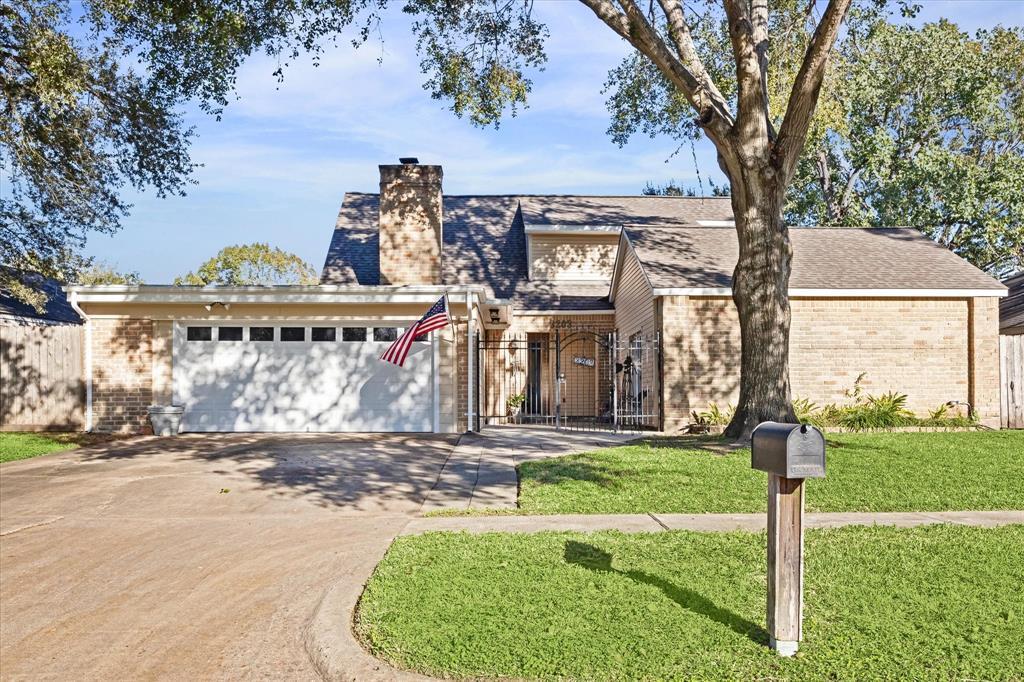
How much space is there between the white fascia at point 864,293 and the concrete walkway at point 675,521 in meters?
10.1

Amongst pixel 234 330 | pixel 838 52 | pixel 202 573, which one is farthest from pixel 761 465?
pixel 234 330

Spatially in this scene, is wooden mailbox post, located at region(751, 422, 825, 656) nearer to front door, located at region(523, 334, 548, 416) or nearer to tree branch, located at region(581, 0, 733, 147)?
tree branch, located at region(581, 0, 733, 147)

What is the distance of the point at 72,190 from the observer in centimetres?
1795

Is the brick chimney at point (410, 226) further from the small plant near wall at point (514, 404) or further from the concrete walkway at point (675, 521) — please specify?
the concrete walkway at point (675, 521)

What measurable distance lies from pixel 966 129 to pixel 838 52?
19084 mm

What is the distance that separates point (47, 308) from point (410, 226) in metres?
14.9

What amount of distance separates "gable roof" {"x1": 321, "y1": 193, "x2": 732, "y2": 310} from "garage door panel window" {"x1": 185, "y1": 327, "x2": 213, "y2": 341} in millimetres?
6595

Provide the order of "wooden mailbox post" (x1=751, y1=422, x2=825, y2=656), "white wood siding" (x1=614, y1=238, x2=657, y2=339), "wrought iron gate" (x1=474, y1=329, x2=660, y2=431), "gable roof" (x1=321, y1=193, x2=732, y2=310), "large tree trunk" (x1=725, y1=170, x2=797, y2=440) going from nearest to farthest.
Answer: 1. "wooden mailbox post" (x1=751, y1=422, x2=825, y2=656)
2. "large tree trunk" (x1=725, y1=170, x2=797, y2=440)
3. "white wood siding" (x1=614, y1=238, x2=657, y2=339)
4. "wrought iron gate" (x1=474, y1=329, x2=660, y2=431)
5. "gable roof" (x1=321, y1=193, x2=732, y2=310)

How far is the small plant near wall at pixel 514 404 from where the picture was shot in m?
23.5

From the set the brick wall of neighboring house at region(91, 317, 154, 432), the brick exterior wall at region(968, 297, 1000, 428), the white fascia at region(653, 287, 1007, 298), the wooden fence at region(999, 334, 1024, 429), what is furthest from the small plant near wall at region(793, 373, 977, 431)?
the brick wall of neighboring house at region(91, 317, 154, 432)

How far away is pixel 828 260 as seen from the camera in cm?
2000

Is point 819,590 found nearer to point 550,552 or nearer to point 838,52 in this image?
point 550,552

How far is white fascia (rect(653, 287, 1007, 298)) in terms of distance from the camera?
1805 centimetres

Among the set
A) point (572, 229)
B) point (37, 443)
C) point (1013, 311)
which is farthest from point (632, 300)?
point (37, 443)
